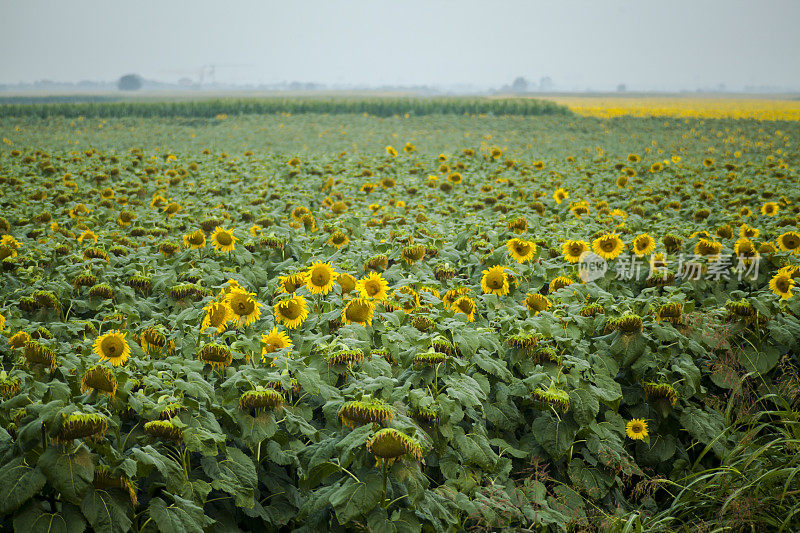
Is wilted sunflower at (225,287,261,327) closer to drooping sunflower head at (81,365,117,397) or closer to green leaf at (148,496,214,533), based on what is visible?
drooping sunflower head at (81,365,117,397)

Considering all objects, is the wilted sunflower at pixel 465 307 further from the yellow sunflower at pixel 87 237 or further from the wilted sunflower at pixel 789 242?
the yellow sunflower at pixel 87 237

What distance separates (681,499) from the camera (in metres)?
3.09

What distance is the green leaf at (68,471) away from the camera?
192cm

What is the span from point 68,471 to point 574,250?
397 cm

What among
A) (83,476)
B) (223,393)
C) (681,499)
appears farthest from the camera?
(681,499)

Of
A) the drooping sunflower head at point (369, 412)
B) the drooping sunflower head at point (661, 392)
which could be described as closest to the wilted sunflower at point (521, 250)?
the drooping sunflower head at point (661, 392)

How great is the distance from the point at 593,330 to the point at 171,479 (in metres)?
2.58

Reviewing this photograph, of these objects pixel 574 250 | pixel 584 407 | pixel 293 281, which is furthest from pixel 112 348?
pixel 574 250

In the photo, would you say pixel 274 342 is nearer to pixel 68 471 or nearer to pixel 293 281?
pixel 293 281

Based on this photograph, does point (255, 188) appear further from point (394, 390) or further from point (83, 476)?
point (83, 476)

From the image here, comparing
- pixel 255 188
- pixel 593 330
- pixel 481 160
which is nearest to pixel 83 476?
pixel 593 330

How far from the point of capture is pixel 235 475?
95.0 inches

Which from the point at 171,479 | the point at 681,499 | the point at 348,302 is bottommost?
the point at 681,499

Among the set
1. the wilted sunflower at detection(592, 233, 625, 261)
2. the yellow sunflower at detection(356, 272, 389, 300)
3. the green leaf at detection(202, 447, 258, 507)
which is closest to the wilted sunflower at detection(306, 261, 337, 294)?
the yellow sunflower at detection(356, 272, 389, 300)
